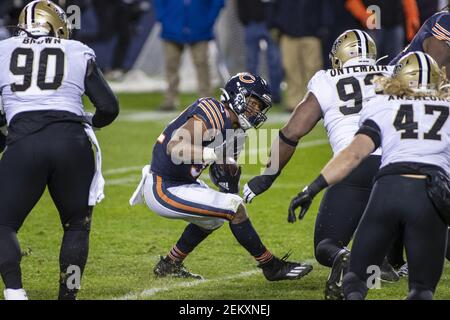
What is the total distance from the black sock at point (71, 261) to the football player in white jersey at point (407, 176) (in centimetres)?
119

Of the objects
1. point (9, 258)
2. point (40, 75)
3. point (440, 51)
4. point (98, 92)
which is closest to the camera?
point (9, 258)

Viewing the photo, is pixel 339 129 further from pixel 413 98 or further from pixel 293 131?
pixel 413 98

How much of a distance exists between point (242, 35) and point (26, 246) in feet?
32.2

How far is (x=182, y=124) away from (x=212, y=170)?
36 centimetres

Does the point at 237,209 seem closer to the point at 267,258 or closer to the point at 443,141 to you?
the point at 267,258

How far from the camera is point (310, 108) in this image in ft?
19.6

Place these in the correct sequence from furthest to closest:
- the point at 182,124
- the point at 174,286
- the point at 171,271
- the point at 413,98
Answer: the point at 171,271 → the point at 174,286 → the point at 182,124 → the point at 413,98

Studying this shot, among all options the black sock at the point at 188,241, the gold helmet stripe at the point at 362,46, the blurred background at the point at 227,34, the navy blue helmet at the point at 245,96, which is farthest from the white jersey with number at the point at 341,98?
the blurred background at the point at 227,34

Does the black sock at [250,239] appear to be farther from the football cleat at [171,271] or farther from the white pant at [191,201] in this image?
the football cleat at [171,271]

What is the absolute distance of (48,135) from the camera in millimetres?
5344

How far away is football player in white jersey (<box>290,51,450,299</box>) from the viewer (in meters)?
4.80

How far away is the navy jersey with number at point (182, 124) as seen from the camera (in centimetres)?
595

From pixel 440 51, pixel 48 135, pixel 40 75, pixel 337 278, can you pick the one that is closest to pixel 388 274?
pixel 337 278
